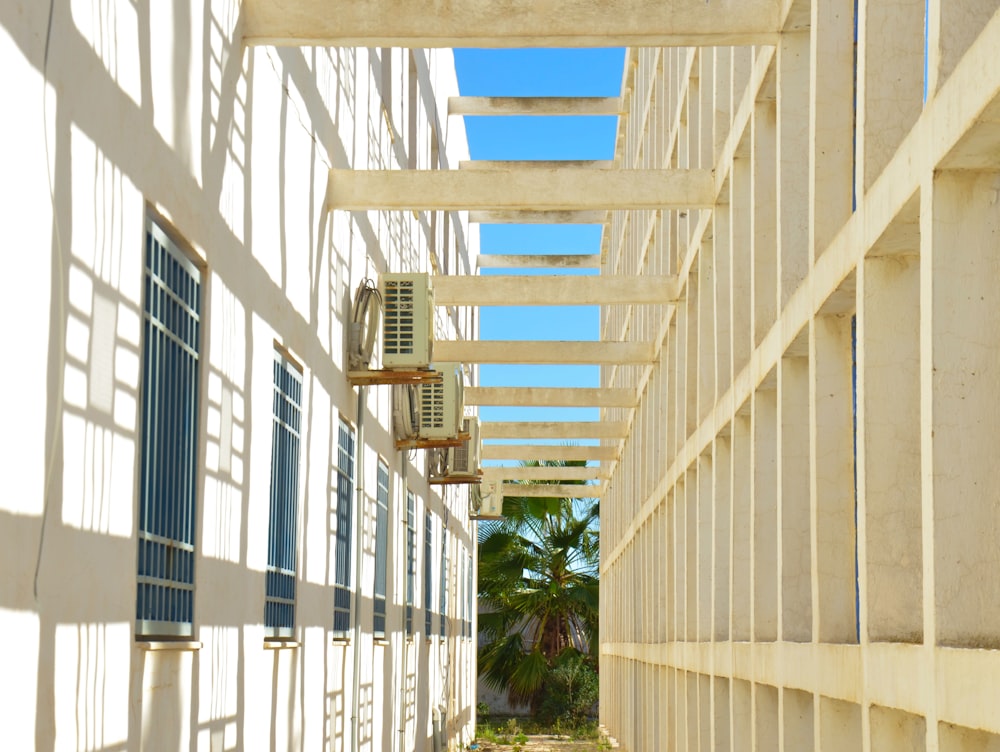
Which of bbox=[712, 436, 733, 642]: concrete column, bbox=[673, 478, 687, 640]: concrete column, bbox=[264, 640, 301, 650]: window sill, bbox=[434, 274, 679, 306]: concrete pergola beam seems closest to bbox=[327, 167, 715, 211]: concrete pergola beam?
bbox=[712, 436, 733, 642]: concrete column

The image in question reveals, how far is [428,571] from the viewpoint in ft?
71.0

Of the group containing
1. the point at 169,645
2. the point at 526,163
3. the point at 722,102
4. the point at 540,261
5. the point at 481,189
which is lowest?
the point at 169,645

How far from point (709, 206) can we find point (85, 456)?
7606mm

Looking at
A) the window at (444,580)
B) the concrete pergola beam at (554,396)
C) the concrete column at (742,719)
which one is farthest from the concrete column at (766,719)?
the window at (444,580)

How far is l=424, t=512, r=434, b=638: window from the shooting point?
21.2 meters

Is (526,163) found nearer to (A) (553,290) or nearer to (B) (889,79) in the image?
(A) (553,290)

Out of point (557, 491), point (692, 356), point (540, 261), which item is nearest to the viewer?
point (692, 356)

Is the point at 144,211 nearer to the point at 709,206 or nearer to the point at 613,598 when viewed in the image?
the point at 709,206

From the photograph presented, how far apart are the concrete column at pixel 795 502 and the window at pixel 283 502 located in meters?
3.03

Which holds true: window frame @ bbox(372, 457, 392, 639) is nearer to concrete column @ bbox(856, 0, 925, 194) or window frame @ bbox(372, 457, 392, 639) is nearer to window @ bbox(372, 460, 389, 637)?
window @ bbox(372, 460, 389, 637)

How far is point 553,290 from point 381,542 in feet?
10.3

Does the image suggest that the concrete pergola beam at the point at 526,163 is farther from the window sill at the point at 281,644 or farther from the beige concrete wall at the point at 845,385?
the window sill at the point at 281,644

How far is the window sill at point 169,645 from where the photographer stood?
5973 millimetres

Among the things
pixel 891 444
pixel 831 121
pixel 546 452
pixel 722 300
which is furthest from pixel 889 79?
pixel 546 452
